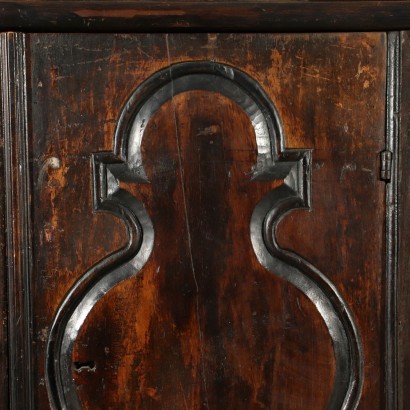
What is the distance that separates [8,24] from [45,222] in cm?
28

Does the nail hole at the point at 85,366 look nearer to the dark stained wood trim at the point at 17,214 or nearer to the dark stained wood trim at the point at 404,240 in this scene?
the dark stained wood trim at the point at 17,214

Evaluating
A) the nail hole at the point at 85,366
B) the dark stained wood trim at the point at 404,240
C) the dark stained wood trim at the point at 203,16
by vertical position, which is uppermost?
A: the dark stained wood trim at the point at 203,16

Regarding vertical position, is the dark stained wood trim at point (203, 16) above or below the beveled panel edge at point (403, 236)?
above

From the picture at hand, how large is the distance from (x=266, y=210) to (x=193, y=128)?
160mm

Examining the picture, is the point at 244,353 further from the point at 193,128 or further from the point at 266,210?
the point at 193,128

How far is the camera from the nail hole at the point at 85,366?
3.58ft

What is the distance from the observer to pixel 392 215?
3.68 ft

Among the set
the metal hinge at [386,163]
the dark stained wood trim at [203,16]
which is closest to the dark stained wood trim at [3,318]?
the dark stained wood trim at [203,16]

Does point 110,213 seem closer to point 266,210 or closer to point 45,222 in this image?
point 45,222

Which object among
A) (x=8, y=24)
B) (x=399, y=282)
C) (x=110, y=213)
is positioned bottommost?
(x=399, y=282)

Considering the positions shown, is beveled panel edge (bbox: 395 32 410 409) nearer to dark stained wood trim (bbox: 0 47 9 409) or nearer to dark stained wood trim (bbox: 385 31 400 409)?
dark stained wood trim (bbox: 385 31 400 409)

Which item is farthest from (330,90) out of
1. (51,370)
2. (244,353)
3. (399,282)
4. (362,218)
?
(51,370)

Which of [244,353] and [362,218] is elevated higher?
[362,218]

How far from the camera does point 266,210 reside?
111 cm
